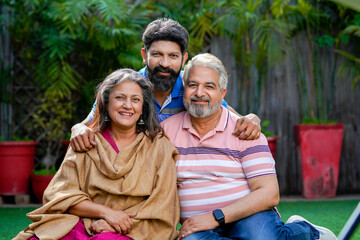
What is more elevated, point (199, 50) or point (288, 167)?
point (199, 50)

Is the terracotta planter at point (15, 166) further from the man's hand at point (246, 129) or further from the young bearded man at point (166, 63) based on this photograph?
the man's hand at point (246, 129)

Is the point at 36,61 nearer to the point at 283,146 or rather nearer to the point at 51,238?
the point at 283,146

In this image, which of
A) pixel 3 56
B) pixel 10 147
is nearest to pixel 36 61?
pixel 3 56

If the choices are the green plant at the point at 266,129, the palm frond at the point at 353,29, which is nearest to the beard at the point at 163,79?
the green plant at the point at 266,129

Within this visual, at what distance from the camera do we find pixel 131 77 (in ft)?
8.80

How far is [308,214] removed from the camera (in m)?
4.64

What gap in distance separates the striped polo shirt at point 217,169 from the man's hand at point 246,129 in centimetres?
3

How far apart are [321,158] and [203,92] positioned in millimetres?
3340

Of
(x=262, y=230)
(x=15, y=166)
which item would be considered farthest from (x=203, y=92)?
(x=15, y=166)

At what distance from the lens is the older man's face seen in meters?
2.72

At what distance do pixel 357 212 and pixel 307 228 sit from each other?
57.2 inches

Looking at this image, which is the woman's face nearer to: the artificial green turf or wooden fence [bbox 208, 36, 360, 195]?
the artificial green turf

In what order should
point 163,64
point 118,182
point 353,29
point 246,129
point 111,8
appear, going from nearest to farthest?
point 118,182
point 246,129
point 163,64
point 111,8
point 353,29

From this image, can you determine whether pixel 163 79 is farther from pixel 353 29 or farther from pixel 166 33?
pixel 353 29
